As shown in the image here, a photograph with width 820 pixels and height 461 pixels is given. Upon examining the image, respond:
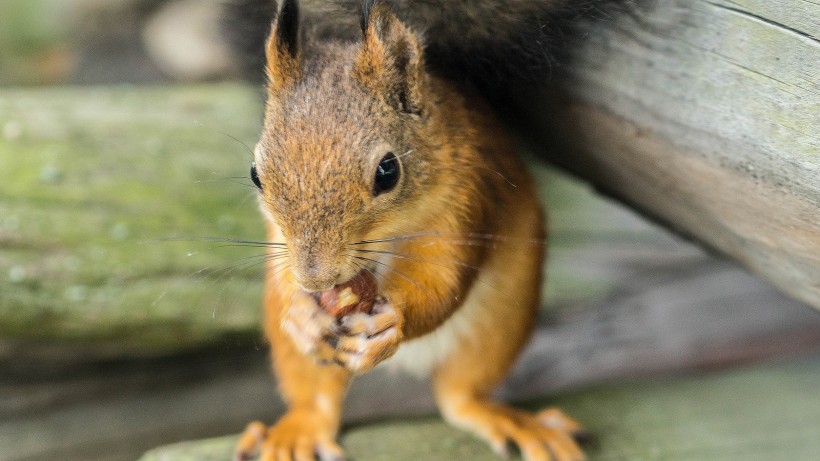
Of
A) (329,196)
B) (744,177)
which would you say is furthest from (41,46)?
(744,177)

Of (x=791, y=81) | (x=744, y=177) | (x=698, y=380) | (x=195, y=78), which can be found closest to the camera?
(x=791, y=81)

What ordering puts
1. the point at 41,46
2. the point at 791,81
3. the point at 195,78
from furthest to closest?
the point at 41,46 < the point at 195,78 < the point at 791,81

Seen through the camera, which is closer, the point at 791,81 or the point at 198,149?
the point at 791,81

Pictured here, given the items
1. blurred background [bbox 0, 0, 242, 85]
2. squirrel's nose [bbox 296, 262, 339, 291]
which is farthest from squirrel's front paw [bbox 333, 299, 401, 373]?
blurred background [bbox 0, 0, 242, 85]

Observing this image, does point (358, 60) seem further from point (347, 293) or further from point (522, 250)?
point (522, 250)

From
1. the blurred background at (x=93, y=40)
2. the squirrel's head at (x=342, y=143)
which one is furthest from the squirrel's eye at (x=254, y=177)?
the blurred background at (x=93, y=40)

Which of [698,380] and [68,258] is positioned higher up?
[68,258]

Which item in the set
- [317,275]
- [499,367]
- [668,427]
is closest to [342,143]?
[317,275]
